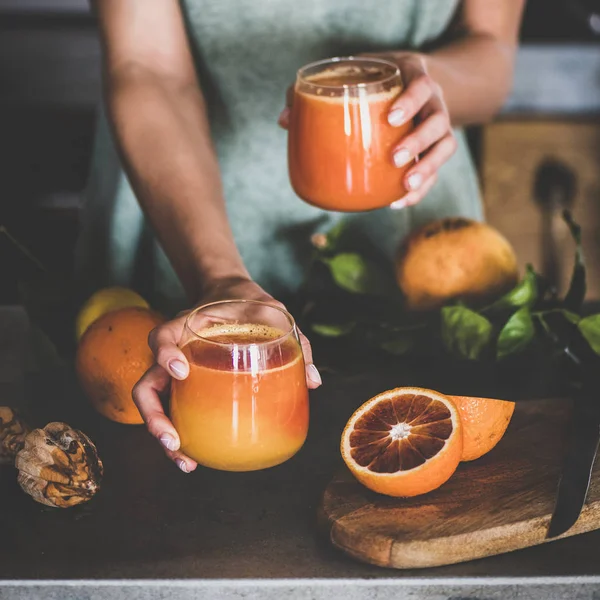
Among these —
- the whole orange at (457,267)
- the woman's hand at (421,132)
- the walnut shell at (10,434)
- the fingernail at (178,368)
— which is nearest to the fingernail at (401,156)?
the woman's hand at (421,132)

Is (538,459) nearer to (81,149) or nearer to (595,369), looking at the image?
(595,369)

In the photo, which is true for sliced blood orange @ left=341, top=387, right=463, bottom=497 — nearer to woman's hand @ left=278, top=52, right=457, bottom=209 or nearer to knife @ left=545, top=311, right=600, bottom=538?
knife @ left=545, top=311, right=600, bottom=538

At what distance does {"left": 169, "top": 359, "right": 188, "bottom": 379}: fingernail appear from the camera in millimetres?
793

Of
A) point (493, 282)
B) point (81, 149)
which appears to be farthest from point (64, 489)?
point (81, 149)

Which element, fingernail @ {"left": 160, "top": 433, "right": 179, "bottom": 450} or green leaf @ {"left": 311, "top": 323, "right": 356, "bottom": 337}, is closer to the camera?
fingernail @ {"left": 160, "top": 433, "right": 179, "bottom": 450}

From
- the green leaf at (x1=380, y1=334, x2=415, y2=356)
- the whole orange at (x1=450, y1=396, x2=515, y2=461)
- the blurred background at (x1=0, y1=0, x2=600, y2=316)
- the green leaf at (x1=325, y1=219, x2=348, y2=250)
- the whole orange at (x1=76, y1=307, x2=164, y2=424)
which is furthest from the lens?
the blurred background at (x1=0, y1=0, x2=600, y2=316)

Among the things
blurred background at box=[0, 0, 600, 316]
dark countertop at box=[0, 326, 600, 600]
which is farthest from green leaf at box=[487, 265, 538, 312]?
blurred background at box=[0, 0, 600, 316]

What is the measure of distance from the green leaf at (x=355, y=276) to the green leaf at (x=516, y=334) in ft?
0.68

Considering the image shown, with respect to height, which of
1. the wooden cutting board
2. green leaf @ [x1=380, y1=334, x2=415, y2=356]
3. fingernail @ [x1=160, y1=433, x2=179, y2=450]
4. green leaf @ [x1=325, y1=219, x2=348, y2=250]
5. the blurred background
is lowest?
the blurred background

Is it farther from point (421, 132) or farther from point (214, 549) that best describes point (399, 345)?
point (214, 549)

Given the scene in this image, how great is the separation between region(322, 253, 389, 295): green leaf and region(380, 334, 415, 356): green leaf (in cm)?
10

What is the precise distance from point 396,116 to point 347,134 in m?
0.06

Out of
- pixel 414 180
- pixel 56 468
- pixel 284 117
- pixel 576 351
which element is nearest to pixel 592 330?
pixel 576 351

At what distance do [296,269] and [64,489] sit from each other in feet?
2.47
